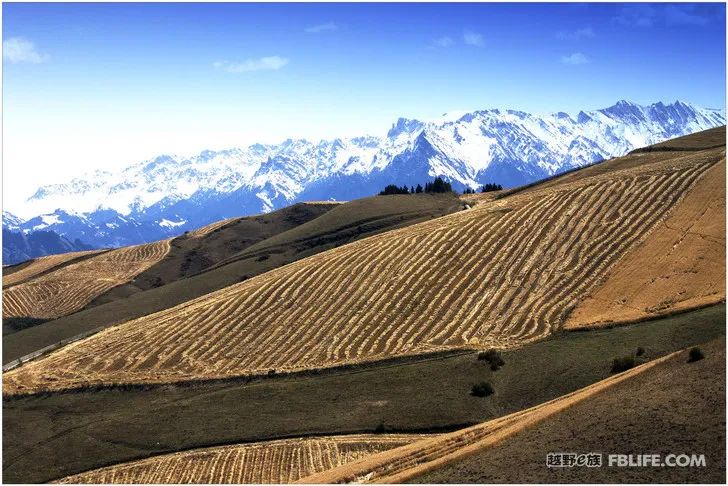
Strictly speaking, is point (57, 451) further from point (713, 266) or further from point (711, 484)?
point (713, 266)

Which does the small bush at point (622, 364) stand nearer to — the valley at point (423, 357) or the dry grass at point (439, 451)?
the valley at point (423, 357)

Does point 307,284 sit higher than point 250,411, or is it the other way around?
point 307,284

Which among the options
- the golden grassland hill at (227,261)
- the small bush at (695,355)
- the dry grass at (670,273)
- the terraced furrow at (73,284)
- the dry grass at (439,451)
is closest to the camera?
the dry grass at (439,451)

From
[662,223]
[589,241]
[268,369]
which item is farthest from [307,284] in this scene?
[662,223]

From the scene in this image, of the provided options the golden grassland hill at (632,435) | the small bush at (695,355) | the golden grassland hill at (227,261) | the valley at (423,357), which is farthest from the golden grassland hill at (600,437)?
the golden grassland hill at (227,261)

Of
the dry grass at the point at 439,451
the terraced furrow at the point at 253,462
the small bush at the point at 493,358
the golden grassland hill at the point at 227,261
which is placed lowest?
the terraced furrow at the point at 253,462

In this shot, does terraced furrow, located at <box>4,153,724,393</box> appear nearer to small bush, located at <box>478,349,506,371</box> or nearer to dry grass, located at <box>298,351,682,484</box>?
small bush, located at <box>478,349,506,371</box>
